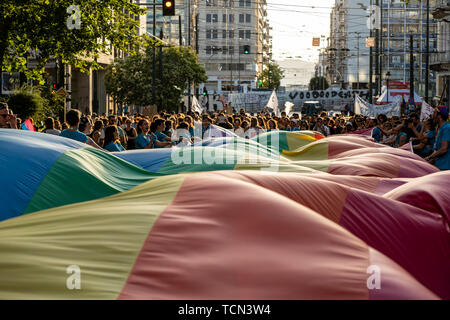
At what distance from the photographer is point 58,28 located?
20.3 m

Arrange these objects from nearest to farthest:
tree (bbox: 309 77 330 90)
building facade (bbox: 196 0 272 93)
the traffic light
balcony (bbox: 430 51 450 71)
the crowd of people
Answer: the crowd of people < the traffic light < balcony (bbox: 430 51 450 71) < building facade (bbox: 196 0 272 93) < tree (bbox: 309 77 330 90)

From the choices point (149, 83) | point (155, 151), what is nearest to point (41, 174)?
point (155, 151)

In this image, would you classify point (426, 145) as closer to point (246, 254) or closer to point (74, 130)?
point (74, 130)

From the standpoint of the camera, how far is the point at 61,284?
3.24 meters

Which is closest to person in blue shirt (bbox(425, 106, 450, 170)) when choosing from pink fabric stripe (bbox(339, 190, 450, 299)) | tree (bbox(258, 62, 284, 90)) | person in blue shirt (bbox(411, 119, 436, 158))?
person in blue shirt (bbox(411, 119, 436, 158))

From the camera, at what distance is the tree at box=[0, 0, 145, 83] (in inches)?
773

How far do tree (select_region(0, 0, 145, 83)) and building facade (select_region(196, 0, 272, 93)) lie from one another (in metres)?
103

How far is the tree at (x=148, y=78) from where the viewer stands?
50.0 meters

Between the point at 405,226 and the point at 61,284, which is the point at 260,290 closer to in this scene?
the point at 61,284

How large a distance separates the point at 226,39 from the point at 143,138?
117056mm

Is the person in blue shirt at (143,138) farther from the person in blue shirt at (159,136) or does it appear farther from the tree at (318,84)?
the tree at (318,84)

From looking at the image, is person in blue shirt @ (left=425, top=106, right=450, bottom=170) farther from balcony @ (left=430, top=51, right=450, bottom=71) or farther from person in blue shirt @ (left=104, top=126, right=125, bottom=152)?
balcony @ (left=430, top=51, right=450, bottom=71)

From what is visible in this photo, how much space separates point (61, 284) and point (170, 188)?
140 centimetres

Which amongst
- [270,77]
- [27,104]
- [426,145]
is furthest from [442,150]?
[270,77]
